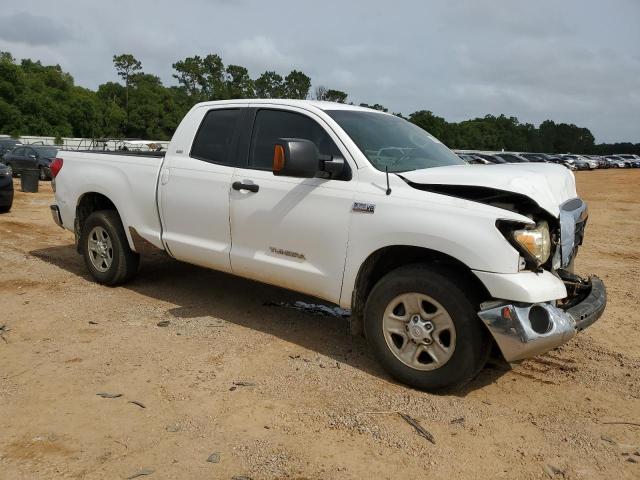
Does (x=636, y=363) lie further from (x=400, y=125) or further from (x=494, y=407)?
(x=400, y=125)

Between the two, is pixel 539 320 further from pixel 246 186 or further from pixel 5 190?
pixel 5 190

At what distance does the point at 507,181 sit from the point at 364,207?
0.96 m

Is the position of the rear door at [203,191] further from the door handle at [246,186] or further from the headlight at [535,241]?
the headlight at [535,241]

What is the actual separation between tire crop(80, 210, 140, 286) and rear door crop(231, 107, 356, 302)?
1.67 metres

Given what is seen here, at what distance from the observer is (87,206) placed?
257 inches

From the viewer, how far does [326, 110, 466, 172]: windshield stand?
4.41 metres

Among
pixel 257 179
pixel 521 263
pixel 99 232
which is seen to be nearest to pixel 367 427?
pixel 521 263

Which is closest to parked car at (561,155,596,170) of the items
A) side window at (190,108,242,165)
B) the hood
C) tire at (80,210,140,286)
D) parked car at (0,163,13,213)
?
parked car at (0,163,13,213)

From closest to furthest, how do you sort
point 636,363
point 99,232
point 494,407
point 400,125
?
point 494,407 → point 636,363 → point 400,125 → point 99,232

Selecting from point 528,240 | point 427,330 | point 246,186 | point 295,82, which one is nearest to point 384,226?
point 427,330

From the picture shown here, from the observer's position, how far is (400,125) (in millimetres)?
5145

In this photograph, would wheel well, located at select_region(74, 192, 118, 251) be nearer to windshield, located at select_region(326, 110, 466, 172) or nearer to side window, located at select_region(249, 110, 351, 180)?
side window, located at select_region(249, 110, 351, 180)

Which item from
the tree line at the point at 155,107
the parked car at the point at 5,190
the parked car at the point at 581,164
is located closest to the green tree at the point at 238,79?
the tree line at the point at 155,107

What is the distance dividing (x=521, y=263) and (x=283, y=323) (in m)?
2.36
